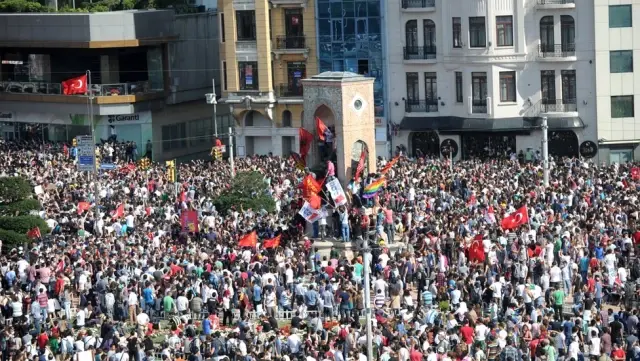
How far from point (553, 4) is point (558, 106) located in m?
4.80

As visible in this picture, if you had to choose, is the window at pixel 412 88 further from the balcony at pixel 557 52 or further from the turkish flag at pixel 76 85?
the turkish flag at pixel 76 85

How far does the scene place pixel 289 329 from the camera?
56656 mm

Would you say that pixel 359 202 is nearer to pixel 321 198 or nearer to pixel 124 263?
pixel 321 198

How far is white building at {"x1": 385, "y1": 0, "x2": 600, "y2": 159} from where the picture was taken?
90.0 meters

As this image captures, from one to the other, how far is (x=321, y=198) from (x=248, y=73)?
28.6 meters

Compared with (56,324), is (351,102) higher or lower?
higher

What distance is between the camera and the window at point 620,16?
8894 cm

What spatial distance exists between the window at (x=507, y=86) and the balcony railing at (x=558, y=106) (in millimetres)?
1494

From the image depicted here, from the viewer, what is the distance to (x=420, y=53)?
305ft

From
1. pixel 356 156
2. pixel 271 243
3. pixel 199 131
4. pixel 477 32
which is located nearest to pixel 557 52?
pixel 477 32

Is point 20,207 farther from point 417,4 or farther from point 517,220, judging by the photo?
point 417,4

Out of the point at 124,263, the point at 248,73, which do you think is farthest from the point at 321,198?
the point at 248,73

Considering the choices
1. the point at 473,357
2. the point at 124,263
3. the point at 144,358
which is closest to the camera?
the point at 473,357

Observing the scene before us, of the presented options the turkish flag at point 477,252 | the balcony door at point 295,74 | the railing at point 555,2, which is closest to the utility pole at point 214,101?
the balcony door at point 295,74
